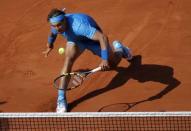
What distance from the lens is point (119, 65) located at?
29.5 ft

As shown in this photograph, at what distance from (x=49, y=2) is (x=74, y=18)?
3.84 meters

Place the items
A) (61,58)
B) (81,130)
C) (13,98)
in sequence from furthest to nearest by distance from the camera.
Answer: (61,58) < (13,98) < (81,130)

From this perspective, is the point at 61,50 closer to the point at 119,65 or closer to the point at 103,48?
the point at 119,65

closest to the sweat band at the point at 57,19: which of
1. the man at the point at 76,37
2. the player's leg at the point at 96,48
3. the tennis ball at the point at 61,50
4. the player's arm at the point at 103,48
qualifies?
the man at the point at 76,37

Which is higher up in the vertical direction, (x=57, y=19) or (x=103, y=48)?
(x=57, y=19)

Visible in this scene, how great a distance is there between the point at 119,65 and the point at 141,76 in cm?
52

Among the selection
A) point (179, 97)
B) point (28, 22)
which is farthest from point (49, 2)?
point (179, 97)

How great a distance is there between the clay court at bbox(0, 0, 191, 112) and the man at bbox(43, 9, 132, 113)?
1.75 feet

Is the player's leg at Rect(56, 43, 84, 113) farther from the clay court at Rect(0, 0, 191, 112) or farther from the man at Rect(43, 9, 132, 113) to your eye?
the clay court at Rect(0, 0, 191, 112)

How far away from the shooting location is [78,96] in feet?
27.3

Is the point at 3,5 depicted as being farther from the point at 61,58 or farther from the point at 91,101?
the point at 91,101

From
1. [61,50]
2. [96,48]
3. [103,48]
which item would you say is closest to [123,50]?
[96,48]

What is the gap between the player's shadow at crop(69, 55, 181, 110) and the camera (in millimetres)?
8242

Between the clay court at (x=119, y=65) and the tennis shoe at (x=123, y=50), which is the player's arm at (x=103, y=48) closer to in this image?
the clay court at (x=119, y=65)
